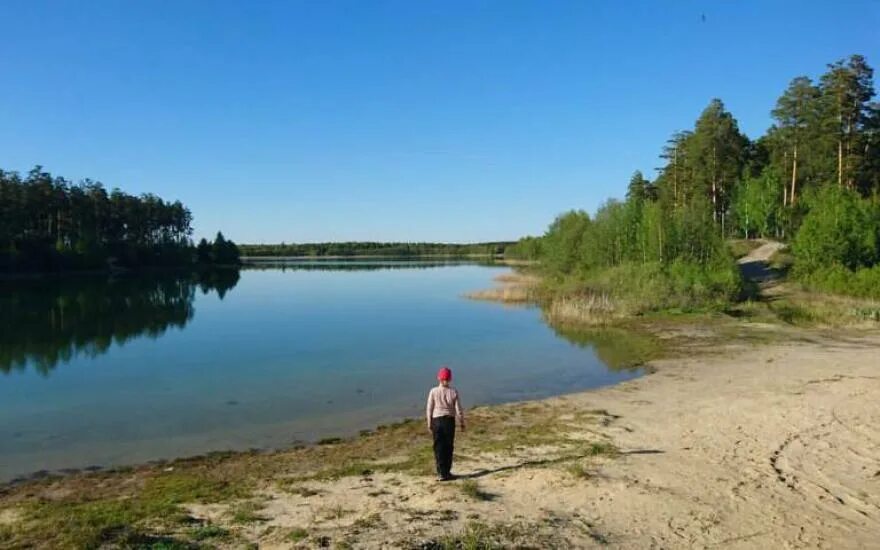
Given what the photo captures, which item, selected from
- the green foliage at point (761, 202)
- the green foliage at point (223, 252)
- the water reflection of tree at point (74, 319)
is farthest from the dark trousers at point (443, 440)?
the green foliage at point (223, 252)

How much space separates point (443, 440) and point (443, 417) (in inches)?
15.8

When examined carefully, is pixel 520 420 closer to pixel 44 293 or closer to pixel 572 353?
pixel 572 353

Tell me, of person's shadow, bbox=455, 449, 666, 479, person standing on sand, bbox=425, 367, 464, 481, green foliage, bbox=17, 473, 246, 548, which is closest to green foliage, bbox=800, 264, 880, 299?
person's shadow, bbox=455, 449, 666, 479

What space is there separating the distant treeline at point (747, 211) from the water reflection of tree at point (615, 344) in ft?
23.0

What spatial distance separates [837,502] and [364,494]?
285 inches

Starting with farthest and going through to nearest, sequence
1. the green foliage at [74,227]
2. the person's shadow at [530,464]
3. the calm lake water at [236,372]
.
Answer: the green foliage at [74,227] < the calm lake water at [236,372] < the person's shadow at [530,464]

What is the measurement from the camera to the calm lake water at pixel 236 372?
1669 cm

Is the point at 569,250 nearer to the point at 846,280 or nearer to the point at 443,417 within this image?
the point at 846,280

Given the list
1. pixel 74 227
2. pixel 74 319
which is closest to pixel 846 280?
pixel 74 319

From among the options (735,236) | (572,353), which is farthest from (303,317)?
(735,236)

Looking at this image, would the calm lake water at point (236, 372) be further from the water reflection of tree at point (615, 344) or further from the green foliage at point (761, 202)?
the green foliage at point (761, 202)

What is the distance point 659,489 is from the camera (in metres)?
9.91

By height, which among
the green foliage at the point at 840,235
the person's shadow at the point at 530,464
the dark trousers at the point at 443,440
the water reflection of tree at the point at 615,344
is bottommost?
the water reflection of tree at the point at 615,344

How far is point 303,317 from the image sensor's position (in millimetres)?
50094
